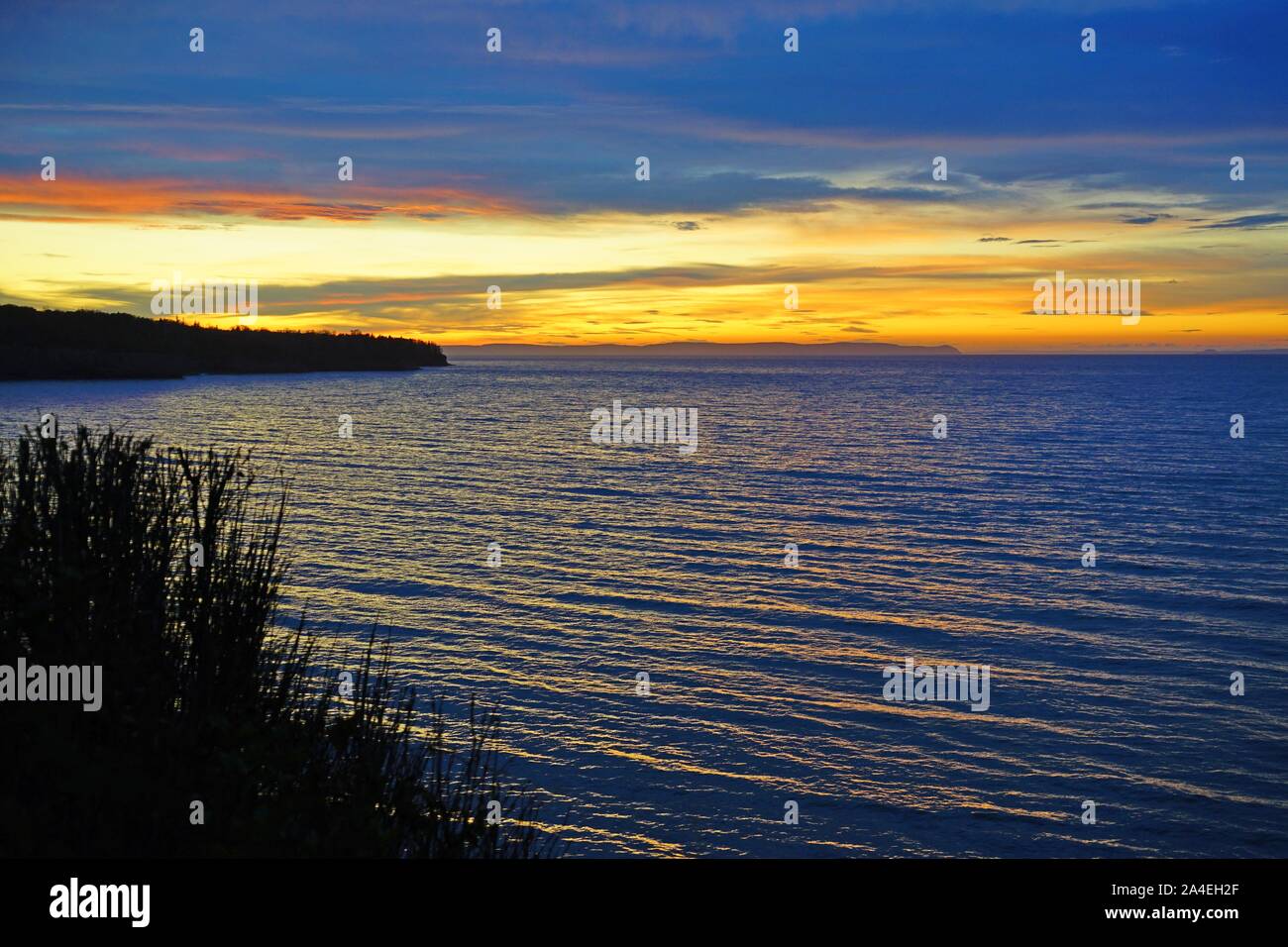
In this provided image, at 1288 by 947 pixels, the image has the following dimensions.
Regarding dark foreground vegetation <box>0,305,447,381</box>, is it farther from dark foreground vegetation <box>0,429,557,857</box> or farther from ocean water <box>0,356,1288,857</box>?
dark foreground vegetation <box>0,429,557,857</box>

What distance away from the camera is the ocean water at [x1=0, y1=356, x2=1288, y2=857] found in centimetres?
1330

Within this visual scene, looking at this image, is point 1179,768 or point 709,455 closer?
point 1179,768

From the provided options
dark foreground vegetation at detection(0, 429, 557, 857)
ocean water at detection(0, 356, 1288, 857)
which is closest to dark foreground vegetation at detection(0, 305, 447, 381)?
ocean water at detection(0, 356, 1288, 857)

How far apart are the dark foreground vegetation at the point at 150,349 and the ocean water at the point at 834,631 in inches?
2287

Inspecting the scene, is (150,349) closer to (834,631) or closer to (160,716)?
(834,631)

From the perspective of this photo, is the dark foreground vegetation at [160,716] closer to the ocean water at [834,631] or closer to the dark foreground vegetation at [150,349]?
the ocean water at [834,631]

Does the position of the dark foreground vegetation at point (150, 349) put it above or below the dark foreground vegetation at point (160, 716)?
above

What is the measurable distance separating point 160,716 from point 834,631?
15404 millimetres

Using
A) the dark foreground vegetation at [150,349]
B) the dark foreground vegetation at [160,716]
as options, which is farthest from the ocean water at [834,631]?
the dark foreground vegetation at [150,349]

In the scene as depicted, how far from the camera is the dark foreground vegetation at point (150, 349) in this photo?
4035 inches

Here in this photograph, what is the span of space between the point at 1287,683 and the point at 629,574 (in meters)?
14.6

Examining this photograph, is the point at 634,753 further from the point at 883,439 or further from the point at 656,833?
the point at 883,439

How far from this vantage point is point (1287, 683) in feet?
59.2
